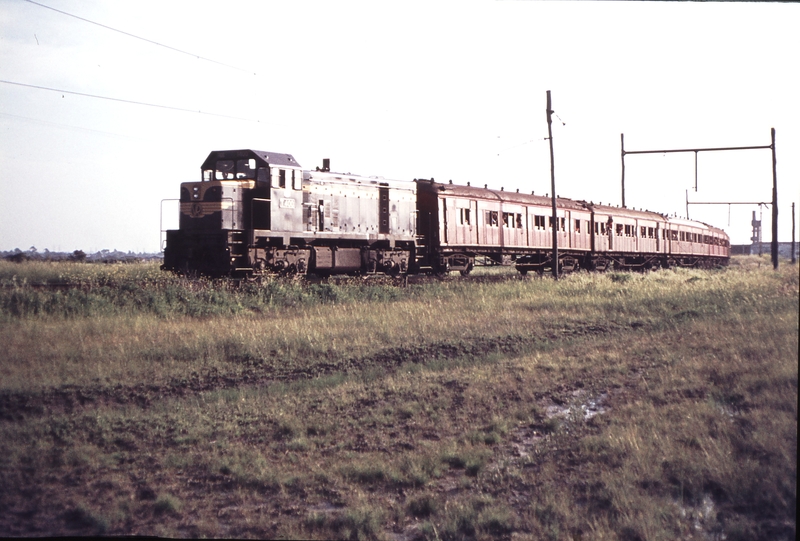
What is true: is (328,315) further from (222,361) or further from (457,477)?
(457,477)

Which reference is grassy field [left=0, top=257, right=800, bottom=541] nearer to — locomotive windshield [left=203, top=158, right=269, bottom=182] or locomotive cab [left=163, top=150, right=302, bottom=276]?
locomotive cab [left=163, top=150, right=302, bottom=276]

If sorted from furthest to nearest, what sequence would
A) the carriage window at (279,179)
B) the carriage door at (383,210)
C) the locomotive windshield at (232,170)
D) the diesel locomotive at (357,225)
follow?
the carriage door at (383,210)
the locomotive windshield at (232,170)
the carriage window at (279,179)
the diesel locomotive at (357,225)

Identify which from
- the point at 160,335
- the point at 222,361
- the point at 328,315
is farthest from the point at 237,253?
the point at 222,361

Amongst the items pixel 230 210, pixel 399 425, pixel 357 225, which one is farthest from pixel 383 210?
pixel 399 425

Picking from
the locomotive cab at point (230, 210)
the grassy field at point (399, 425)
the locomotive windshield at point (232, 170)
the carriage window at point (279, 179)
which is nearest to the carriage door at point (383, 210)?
the locomotive cab at point (230, 210)

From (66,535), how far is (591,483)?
205 inches

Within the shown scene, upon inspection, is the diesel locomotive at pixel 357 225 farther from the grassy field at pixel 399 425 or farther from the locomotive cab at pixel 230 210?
the grassy field at pixel 399 425

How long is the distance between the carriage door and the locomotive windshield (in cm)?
634

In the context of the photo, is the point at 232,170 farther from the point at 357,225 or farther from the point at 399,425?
the point at 399,425

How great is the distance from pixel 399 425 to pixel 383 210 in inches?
698

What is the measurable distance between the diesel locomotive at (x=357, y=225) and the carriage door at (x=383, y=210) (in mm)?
43

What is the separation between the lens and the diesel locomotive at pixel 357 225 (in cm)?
1952

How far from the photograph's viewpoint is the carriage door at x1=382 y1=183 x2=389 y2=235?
25.3 meters

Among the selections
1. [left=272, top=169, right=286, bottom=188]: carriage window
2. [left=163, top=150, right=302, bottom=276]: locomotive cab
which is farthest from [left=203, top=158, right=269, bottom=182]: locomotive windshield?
[left=272, top=169, right=286, bottom=188]: carriage window
